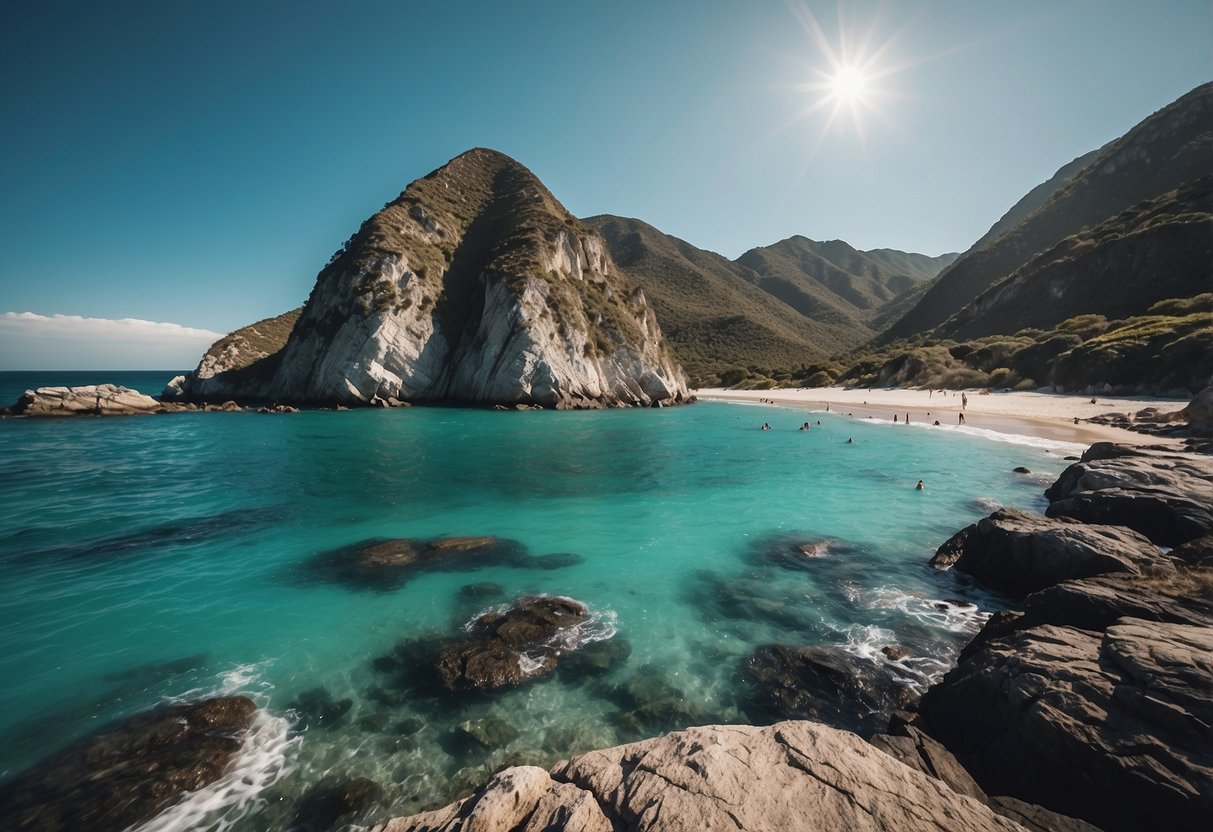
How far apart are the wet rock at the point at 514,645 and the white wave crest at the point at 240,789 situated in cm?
235

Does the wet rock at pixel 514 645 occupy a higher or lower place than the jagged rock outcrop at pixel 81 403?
lower

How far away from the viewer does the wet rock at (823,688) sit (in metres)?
7.14

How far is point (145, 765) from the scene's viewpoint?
621cm

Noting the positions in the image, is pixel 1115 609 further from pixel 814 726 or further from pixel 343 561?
pixel 343 561

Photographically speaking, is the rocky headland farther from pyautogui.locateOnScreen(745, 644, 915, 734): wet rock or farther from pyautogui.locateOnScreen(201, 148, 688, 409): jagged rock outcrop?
pyautogui.locateOnScreen(201, 148, 688, 409): jagged rock outcrop

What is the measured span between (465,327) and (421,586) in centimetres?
5758

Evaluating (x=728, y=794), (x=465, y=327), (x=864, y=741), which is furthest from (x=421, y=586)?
(x=465, y=327)

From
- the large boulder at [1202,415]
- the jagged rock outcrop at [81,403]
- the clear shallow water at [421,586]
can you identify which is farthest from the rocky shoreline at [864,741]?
the jagged rock outcrop at [81,403]

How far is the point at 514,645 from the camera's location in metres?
8.92

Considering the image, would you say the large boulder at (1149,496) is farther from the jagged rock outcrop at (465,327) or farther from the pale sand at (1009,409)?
the jagged rock outcrop at (465,327)

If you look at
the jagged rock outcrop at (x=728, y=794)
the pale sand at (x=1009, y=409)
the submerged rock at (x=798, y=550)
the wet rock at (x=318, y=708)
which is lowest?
the wet rock at (x=318, y=708)

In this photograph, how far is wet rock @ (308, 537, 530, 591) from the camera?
12.1 m

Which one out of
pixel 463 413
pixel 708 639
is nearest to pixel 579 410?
pixel 463 413

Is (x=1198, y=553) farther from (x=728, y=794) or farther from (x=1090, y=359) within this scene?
(x=1090, y=359)
